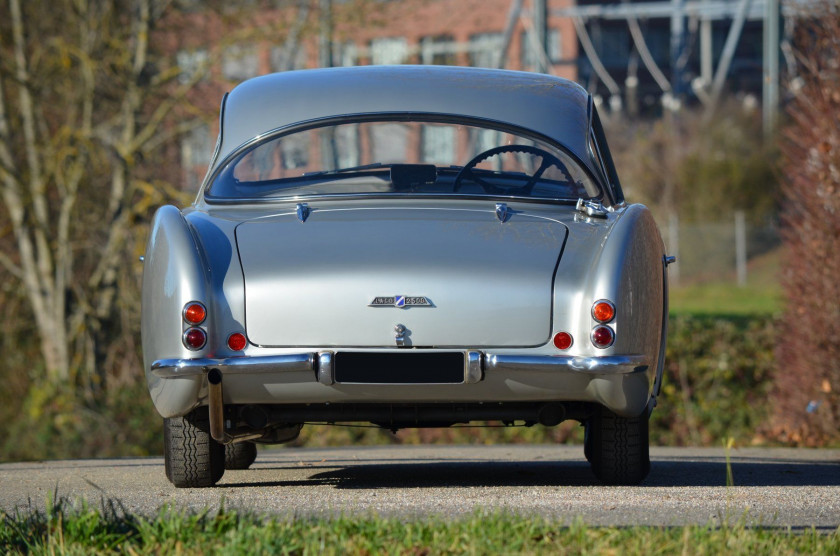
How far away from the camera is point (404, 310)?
4898mm

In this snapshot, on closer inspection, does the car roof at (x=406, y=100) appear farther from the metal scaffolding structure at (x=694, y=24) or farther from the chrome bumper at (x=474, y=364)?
the metal scaffolding structure at (x=694, y=24)

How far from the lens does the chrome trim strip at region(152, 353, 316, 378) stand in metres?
4.87

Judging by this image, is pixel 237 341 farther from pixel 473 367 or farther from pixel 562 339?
pixel 562 339

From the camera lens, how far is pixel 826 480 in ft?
20.9

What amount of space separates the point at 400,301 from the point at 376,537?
114cm

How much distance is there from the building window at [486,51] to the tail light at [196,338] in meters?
13.0

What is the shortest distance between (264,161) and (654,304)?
1.92 m

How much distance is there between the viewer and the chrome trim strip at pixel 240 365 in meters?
4.87

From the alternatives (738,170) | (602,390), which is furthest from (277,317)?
(738,170)

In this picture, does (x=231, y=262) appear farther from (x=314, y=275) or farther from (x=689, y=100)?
(x=689, y=100)

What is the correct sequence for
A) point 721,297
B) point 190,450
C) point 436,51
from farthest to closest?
point 721,297, point 436,51, point 190,450

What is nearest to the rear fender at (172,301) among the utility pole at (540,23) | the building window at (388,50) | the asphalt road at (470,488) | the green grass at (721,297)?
the asphalt road at (470,488)

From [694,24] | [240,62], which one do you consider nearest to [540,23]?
[240,62]

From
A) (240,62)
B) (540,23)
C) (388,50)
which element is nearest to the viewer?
(240,62)
